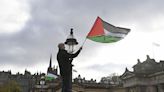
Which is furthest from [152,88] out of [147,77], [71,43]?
[71,43]

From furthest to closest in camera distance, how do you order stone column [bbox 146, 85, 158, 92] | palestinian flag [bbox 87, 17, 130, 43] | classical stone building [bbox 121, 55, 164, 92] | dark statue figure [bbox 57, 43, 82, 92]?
stone column [bbox 146, 85, 158, 92], classical stone building [bbox 121, 55, 164, 92], palestinian flag [bbox 87, 17, 130, 43], dark statue figure [bbox 57, 43, 82, 92]

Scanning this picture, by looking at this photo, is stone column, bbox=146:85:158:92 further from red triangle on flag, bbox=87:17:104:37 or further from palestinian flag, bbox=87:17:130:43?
red triangle on flag, bbox=87:17:104:37

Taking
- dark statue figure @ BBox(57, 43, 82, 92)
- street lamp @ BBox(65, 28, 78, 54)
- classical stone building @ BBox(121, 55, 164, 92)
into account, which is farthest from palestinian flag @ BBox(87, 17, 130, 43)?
classical stone building @ BBox(121, 55, 164, 92)

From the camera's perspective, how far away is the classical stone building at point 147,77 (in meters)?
38.3

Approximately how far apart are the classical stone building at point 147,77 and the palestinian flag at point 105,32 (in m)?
26.1

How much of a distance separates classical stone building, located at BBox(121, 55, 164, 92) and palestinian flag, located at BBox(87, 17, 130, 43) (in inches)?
1029

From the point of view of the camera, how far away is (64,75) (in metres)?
9.60

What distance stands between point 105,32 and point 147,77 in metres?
29.4

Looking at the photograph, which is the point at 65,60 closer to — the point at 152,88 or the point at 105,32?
the point at 105,32

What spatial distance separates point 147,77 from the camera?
40438 millimetres

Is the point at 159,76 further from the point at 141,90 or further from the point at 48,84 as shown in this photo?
the point at 48,84

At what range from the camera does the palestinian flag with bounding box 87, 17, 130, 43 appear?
12531 mm

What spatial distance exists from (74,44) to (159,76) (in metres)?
29.9

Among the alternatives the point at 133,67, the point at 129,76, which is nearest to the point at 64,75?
the point at 129,76
